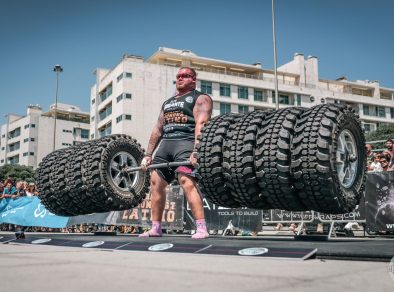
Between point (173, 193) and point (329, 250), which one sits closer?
point (329, 250)

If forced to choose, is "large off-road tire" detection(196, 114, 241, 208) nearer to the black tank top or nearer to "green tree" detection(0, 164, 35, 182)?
the black tank top

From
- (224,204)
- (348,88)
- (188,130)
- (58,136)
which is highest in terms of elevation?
(348,88)

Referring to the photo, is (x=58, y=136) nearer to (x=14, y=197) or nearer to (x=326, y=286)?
(x=14, y=197)

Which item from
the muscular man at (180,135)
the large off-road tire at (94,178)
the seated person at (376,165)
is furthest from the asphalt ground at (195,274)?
the seated person at (376,165)

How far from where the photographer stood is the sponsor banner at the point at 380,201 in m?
7.40

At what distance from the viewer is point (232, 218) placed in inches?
366

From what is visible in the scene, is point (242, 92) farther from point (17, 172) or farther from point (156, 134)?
point (156, 134)

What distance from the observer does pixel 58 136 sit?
75.8 meters

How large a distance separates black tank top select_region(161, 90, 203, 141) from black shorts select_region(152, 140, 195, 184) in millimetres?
80

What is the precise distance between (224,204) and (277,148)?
3.26 ft

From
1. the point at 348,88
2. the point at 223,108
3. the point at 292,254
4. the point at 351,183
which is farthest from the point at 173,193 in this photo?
the point at 348,88

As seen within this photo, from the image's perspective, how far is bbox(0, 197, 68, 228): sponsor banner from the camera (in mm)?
11773

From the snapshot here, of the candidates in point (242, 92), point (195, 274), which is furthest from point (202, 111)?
point (242, 92)

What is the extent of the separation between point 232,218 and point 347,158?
4982 millimetres
